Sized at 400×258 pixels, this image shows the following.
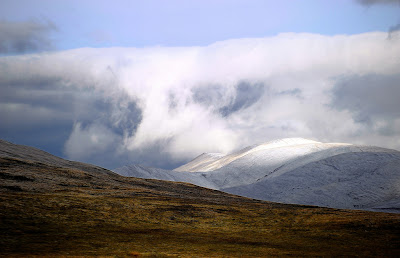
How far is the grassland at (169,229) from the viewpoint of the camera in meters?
43.4

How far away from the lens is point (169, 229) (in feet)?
197

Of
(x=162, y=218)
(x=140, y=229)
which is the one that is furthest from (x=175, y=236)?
(x=162, y=218)

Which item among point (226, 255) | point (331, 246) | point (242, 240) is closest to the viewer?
point (226, 255)

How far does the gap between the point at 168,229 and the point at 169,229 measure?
148mm

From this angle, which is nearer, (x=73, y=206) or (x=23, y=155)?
(x=73, y=206)

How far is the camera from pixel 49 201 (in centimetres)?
6556

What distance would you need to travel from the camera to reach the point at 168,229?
5994cm

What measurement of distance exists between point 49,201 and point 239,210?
35.1 m

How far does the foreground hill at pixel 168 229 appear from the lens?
43.5 meters

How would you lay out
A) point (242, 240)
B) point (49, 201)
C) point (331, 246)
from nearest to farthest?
point (331, 246) → point (242, 240) → point (49, 201)

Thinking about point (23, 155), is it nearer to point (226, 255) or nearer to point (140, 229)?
point (140, 229)

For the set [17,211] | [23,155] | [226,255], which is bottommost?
[226,255]

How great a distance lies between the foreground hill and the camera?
43.5 meters

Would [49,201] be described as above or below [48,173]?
below
